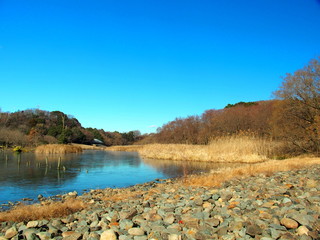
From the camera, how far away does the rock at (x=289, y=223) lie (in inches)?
161

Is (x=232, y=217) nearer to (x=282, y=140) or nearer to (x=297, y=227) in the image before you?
(x=297, y=227)

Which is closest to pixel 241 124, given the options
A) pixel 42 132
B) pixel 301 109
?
pixel 301 109

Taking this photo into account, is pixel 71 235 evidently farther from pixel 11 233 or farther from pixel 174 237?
pixel 174 237

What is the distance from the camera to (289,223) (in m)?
4.14

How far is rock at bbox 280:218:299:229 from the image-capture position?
4.09m

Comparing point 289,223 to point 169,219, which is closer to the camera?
point 289,223

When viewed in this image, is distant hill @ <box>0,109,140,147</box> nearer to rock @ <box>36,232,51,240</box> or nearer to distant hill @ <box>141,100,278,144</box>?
distant hill @ <box>141,100,278,144</box>

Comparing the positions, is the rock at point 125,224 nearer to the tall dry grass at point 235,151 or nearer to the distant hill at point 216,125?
the tall dry grass at point 235,151

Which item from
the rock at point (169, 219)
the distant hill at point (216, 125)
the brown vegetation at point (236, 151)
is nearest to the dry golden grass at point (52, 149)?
the brown vegetation at point (236, 151)

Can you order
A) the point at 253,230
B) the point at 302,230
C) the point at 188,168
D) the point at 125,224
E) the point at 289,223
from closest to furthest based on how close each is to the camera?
1. the point at 302,230
2. the point at 253,230
3. the point at 289,223
4. the point at 125,224
5. the point at 188,168

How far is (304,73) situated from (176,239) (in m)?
20.4

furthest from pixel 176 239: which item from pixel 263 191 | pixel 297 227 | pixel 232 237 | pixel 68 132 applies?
pixel 68 132

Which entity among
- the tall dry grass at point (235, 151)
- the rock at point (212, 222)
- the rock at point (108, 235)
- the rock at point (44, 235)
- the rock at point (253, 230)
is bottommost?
the rock at point (44, 235)

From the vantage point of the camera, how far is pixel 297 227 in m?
4.07
